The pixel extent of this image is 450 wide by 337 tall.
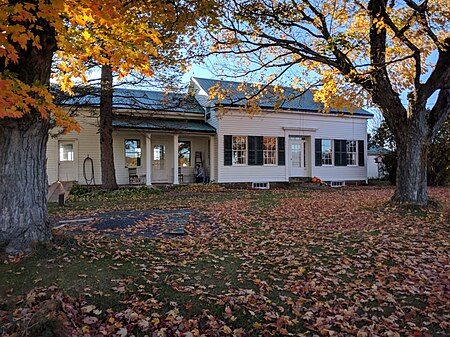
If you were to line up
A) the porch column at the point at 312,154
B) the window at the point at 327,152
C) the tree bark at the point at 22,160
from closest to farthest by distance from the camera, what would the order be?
1. the tree bark at the point at 22,160
2. the porch column at the point at 312,154
3. the window at the point at 327,152

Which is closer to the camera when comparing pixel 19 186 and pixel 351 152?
pixel 19 186

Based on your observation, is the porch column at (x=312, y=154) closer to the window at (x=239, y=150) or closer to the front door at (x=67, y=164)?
the window at (x=239, y=150)

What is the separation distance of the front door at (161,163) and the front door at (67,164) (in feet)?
13.5

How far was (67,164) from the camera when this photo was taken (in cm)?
1791

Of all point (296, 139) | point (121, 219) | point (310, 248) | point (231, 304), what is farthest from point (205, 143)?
point (231, 304)

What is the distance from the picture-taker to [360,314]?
3709 millimetres

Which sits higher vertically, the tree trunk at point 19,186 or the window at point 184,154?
the window at point 184,154

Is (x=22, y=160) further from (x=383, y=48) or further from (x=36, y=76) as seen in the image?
(x=383, y=48)

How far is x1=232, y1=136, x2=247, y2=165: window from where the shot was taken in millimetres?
19703

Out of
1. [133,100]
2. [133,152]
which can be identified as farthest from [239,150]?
[133,100]

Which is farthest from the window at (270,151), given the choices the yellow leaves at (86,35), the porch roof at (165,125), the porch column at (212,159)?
the yellow leaves at (86,35)

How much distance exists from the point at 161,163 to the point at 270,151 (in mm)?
6500

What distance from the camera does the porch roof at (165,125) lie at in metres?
17.1

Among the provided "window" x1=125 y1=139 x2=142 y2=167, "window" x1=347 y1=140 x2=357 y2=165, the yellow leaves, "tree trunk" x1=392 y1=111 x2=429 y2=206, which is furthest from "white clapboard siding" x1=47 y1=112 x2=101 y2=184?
"window" x1=347 y1=140 x2=357 y2=165
